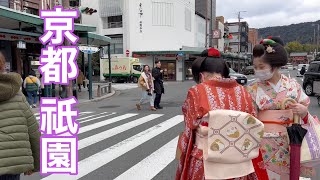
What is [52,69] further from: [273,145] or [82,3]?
[82,3]

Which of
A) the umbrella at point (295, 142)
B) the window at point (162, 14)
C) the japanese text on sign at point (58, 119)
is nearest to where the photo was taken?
the umbrella at point (295, 142)

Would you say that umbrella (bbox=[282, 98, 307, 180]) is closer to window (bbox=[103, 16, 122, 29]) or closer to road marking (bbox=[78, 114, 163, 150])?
road marking (bbox=[78, 114, 163, 150])

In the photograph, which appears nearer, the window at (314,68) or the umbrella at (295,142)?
the umbrella at (295,142)

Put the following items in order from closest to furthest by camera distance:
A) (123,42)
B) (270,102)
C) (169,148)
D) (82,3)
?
(270,102) < (169,148) < (123,42) < (82,3)

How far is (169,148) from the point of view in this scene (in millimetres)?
6359

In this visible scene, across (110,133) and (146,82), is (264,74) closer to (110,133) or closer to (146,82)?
(110,133)

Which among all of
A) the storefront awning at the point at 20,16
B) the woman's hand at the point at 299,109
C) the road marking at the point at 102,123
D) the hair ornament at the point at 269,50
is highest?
the storefront awning at the point at 20,16

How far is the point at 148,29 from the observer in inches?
1590

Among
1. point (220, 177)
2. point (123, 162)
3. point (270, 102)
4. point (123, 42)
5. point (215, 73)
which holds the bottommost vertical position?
point (123, 162)

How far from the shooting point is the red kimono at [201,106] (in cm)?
219

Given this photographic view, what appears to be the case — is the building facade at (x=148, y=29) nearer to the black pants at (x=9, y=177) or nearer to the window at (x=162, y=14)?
the window at (x=162, y=14)

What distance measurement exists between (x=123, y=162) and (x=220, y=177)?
3.51m

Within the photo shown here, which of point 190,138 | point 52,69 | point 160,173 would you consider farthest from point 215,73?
point 52,69

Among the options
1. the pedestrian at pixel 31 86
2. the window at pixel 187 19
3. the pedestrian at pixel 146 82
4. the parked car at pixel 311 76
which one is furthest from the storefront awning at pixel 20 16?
the window at pixel 187 19
